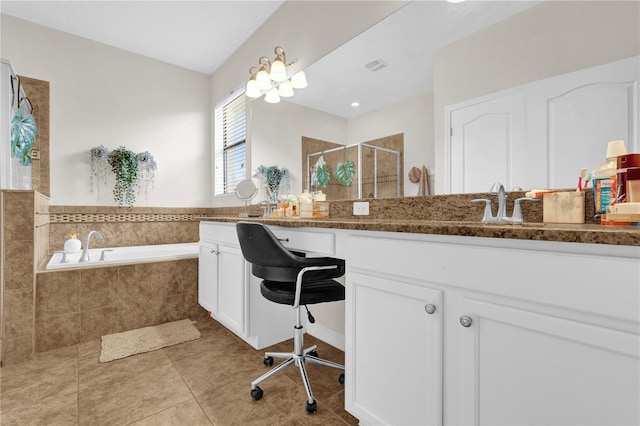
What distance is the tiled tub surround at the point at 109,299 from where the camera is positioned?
1966 millimetres

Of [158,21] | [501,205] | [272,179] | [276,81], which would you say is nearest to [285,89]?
[276,81]

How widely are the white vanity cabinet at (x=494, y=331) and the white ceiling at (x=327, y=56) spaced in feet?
3.36

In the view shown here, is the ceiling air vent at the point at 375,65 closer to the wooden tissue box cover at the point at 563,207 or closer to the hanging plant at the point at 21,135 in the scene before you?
the wooden tissue box cover at the point at 563,207

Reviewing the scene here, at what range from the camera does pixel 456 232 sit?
788 mm

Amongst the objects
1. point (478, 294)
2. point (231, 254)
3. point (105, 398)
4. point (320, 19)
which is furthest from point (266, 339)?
point (320, 19)

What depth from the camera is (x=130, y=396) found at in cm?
146

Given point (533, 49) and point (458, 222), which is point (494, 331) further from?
point (533, 49)

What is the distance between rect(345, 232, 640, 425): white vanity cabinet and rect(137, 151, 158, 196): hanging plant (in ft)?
10.5

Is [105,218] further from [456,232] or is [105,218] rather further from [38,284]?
[456,232]

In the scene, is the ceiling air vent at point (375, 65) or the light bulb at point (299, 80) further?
the light bulb at point (299, 80)

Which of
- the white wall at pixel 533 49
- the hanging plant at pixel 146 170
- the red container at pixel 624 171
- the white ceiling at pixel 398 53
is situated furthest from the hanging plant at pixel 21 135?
the red container at pixel 624 171

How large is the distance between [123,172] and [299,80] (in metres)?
2.27

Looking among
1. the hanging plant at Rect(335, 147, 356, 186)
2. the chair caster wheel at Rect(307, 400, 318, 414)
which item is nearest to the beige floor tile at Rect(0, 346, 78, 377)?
the chair caster wheel at Rect(307, 400, 318, 414)

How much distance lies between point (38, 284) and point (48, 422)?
3.39ft
